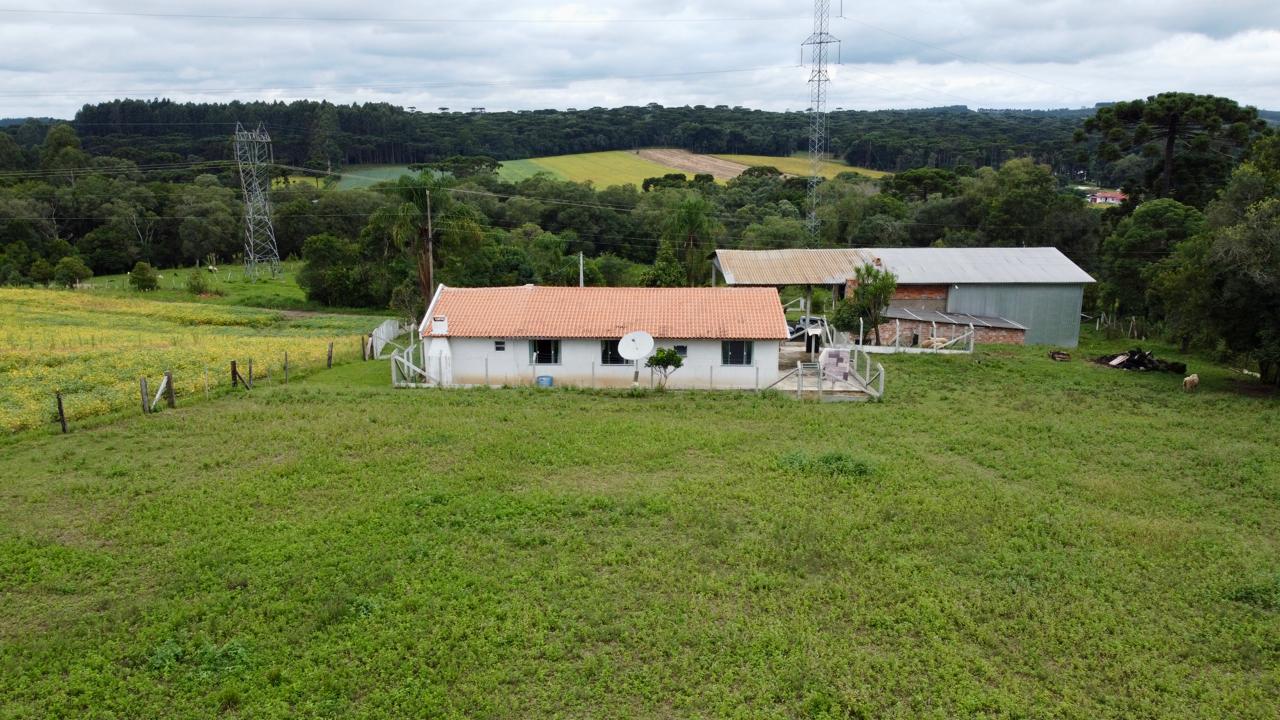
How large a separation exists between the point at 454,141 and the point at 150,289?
57.5m

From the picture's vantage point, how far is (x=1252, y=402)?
1005 inches

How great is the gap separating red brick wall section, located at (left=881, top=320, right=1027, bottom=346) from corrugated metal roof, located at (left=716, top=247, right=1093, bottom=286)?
8.35 ft

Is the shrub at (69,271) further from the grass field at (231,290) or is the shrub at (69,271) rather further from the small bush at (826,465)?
the small bush at (826,465)

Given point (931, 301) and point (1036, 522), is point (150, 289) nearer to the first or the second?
point (931, 301)

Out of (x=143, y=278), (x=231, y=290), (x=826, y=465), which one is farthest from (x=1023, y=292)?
(x=143, y=278)

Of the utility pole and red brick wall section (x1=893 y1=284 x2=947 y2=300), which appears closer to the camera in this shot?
red brick wall section (x1=893 y1=284 x2=947 y2=300)

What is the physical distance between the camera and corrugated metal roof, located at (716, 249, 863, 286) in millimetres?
38031

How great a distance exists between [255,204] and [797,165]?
69.0 m

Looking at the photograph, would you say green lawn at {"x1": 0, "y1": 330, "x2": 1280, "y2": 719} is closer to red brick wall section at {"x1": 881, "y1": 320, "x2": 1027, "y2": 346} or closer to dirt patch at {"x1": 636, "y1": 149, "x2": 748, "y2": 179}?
red brick wall section at {"x1": 881, "y1": 320, "x2": 1027, "y2": 346}

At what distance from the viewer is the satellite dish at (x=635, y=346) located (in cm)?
2658

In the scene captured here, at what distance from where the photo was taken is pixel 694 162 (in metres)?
111

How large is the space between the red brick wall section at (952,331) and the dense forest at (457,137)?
73.3 m

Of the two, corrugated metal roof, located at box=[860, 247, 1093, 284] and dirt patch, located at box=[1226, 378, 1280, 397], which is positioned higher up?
corrugated metal roof, located at box=[860, 247, 1093, 284]

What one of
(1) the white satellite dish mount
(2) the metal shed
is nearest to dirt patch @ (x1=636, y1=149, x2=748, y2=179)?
(2) the metal shed
